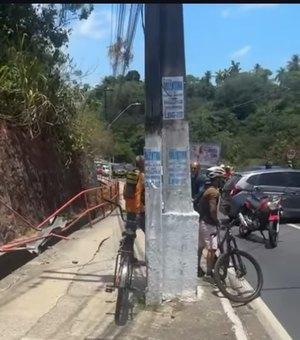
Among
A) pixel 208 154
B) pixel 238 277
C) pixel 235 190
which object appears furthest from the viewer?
pixel 208 154

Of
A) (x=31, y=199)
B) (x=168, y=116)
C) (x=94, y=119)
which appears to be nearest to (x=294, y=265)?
(x=168, y=116)

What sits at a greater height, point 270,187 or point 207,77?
point 207,77

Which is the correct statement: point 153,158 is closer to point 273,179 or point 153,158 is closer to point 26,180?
point 26,180

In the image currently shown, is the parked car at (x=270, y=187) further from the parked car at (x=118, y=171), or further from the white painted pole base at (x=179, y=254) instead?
the white painted pole base at (x=179, y=254)

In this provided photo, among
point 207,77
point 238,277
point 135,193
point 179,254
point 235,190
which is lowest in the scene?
point 238,277

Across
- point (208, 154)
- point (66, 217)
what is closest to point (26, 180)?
point (66, 217)

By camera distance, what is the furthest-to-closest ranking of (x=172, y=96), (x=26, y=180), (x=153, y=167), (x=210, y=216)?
(x=26, y=180)
(x=210, y=216)
(x=172, y=96)
(x=153, y=167)

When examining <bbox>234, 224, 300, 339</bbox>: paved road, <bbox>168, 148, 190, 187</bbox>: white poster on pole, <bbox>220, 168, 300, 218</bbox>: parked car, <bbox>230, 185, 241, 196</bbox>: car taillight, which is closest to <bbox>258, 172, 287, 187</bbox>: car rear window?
<bbox>220, 168, 300, 218</bbox>: parked car

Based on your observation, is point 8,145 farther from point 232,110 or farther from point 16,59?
point 232,110

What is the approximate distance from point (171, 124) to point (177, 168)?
1.79 ft

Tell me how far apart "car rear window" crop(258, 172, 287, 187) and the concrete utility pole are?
11.0 meters

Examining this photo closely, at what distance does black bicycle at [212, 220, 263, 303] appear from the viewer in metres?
8.12

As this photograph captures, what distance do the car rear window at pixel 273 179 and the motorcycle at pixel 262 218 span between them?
3218 millimetres

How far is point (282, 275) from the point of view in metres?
9.89
